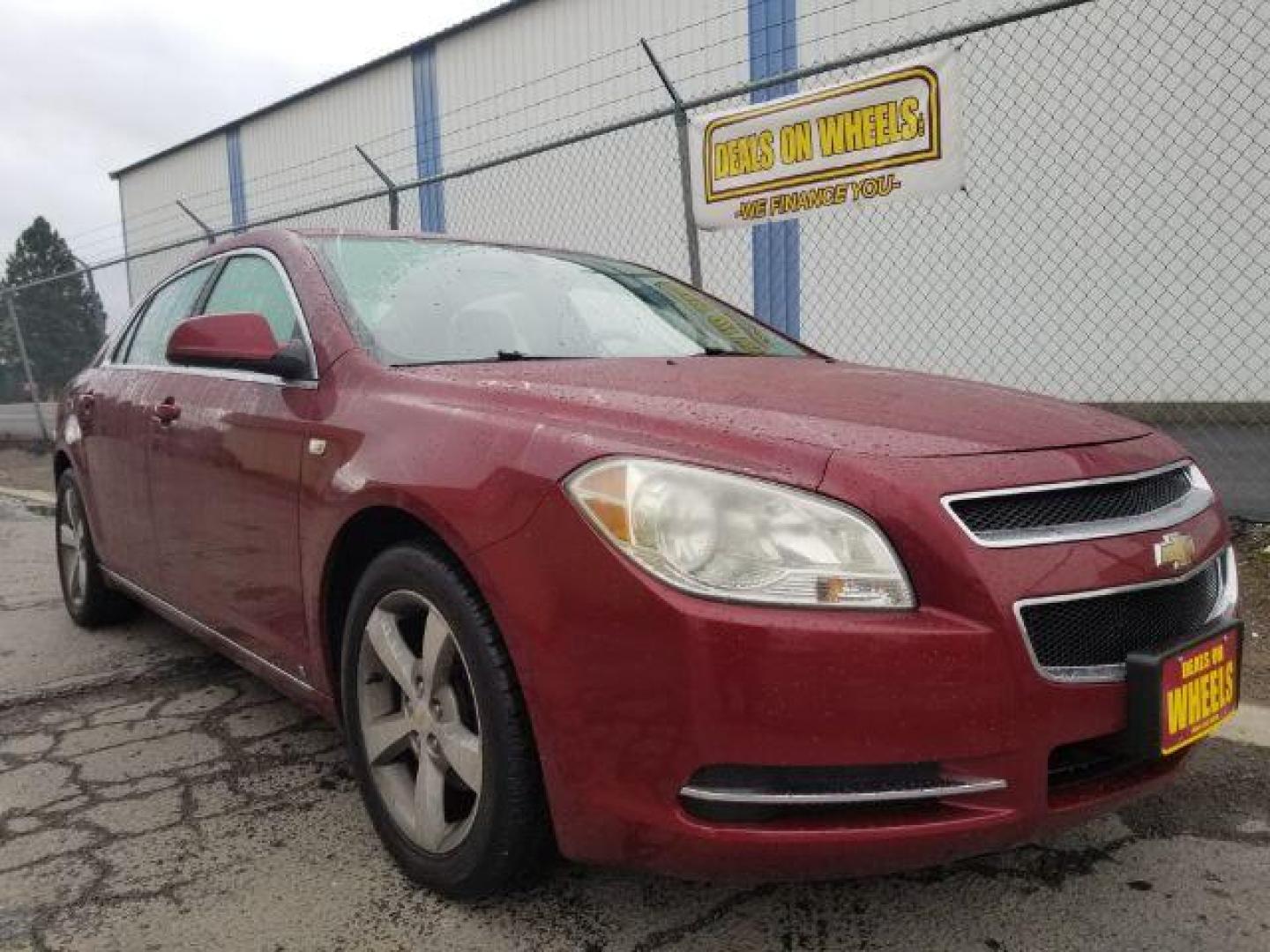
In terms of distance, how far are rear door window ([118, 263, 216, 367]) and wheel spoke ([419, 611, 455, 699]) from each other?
1.87 meters

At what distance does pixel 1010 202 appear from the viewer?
9.09 m

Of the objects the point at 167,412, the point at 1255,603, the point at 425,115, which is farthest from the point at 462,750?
the point at 425,115

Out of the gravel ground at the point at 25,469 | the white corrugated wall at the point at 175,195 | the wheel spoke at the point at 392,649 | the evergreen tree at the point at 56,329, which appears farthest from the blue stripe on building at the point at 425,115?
the wheel spoke at the point at 392,649

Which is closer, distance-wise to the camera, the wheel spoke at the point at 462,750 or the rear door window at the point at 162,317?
the wheel spoke at the point at 462,750

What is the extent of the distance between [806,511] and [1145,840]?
1333 mm

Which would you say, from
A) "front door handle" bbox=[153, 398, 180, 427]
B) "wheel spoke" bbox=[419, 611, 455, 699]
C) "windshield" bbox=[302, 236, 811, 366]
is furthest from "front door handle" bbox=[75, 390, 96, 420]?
"wheel spoke" bbox=[419, 611, 455, 699]

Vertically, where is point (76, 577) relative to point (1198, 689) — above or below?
below

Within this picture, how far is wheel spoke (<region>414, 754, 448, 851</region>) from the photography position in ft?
6.49

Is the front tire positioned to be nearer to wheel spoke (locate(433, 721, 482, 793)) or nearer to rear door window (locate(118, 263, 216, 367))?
wheel spoke (locate(433, 721, 482, 793))

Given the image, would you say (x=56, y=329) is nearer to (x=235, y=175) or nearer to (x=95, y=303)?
(x=95, y=303)

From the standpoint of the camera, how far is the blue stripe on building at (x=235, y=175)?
1964 cm

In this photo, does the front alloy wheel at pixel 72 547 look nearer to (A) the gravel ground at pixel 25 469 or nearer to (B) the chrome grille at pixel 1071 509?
(B) the chrome grille at pixel 1071 509

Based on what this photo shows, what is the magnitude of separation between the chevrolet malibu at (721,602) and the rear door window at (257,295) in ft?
0.54

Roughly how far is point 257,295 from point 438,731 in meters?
1.52
